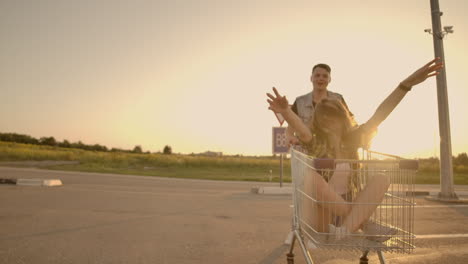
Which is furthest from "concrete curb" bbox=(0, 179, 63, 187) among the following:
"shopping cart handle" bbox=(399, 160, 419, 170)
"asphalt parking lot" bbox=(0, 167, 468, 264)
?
"shopping cart handle" bbox=(399, 160, 419, 170)

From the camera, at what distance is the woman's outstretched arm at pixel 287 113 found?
3.25 metres

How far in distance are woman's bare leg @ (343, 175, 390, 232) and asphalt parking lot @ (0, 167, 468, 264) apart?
1680mm

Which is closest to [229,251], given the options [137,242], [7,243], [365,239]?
[137,242]

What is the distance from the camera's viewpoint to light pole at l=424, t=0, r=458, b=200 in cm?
1066

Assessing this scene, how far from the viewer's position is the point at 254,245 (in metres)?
5.30

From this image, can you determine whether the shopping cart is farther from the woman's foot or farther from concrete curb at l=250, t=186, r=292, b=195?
concrete curb at l=250, t=186, r=292, b=195

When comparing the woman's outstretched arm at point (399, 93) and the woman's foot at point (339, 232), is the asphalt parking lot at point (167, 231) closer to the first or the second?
the woman's foot at point (339, 232)

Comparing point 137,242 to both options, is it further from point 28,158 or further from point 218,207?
point 28,158

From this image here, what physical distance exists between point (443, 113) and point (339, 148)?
28.4 feet

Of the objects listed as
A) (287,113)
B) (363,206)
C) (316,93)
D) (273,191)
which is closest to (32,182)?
(273,191)

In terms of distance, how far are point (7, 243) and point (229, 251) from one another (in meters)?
2.78

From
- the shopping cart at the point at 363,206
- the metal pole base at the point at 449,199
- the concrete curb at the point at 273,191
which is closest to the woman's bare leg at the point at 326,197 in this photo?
the shopping cart at the point at 363,206

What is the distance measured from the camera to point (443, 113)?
10719mm

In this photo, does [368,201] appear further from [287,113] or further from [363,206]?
[287,113]
